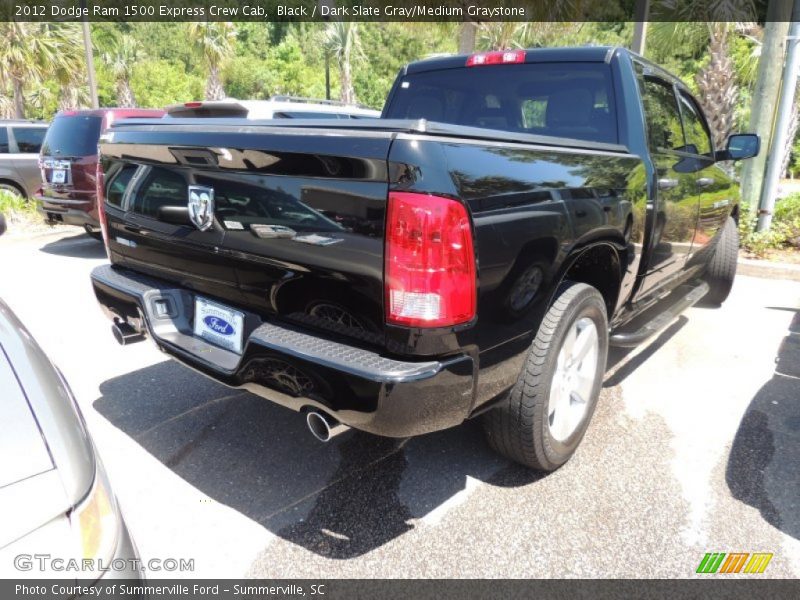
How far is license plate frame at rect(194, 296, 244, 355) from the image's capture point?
2420mm

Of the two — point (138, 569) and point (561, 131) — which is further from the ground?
point (561, 131)

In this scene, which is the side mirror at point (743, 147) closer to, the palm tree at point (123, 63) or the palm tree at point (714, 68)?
the palm tree at point (714, 68)

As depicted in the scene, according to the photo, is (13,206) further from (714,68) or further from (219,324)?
(714,68)

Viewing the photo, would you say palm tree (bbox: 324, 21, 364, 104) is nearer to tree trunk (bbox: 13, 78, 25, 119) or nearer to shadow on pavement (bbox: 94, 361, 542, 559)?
tree trunk (bbox: 13, 78, 25, 119)

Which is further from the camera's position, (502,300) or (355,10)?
(355,10)

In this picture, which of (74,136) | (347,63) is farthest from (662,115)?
(347,63)

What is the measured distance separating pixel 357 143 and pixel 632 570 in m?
1.85

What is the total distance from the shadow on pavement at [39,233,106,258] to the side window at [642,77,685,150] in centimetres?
685

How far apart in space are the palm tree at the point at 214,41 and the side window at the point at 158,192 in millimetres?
25065

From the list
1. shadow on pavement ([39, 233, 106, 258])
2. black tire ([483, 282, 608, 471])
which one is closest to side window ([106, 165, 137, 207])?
black tire ([483, 282, 608, 471])

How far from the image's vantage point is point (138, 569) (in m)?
1.54

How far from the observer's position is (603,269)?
9.93ft

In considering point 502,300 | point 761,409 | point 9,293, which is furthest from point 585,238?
point 9,293

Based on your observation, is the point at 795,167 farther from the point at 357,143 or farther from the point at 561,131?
the point at 357,143
